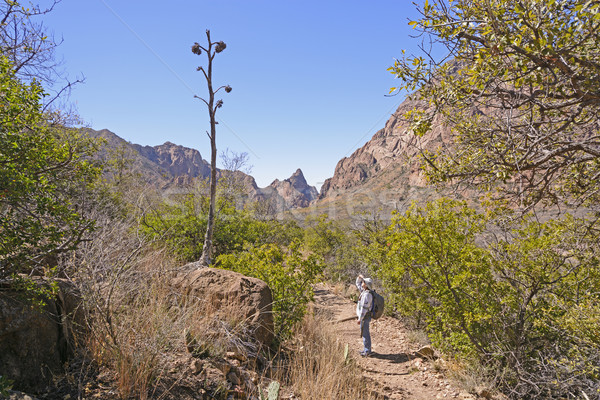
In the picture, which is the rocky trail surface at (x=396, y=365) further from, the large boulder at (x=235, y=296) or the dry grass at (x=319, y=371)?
the large boulder at (x=235, y=296)

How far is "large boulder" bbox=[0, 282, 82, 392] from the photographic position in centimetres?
236

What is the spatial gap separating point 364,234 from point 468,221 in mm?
6773

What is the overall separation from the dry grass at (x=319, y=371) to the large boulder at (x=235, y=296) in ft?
1.93

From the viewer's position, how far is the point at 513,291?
4.66m

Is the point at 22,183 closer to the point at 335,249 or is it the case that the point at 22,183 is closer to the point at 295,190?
the point at 335,249

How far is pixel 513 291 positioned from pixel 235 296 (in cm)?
431

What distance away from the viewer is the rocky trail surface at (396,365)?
4.67 m

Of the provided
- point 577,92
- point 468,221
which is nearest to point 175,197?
point 468,221

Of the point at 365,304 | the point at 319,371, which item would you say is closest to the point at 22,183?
the point at 319,371

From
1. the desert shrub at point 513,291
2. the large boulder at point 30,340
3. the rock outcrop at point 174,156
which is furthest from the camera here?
the rock outcrop at point 174,156

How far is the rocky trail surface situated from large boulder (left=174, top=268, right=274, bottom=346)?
195 centimetres

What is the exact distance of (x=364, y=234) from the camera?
11.9 m

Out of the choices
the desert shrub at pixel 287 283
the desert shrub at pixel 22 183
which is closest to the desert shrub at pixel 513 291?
the desert shrub at pixel 287 283

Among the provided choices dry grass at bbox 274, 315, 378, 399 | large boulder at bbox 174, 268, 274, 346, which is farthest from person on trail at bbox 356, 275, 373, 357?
large boulder at bbox 174, 268, 274, 346
